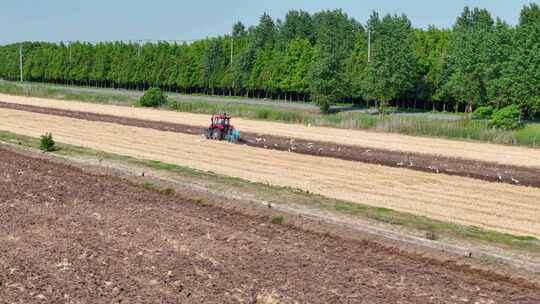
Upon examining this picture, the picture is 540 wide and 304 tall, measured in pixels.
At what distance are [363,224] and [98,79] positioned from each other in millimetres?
113211

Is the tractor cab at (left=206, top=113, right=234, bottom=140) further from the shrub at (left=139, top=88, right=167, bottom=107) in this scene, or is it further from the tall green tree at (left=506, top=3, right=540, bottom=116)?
the shrub at (left=139, top=88, right=167, bottom=107)

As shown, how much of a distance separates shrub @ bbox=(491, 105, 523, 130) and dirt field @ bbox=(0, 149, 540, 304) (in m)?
33.4

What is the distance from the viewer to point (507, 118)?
49.0 m

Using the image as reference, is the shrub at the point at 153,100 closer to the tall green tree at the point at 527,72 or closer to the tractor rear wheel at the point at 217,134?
the tractor rear wheel at the point at 217,134

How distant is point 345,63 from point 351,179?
172ft

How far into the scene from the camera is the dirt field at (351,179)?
19.9 metres

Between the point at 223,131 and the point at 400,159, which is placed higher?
the point at 223,131

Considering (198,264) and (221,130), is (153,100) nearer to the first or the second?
(221,130)

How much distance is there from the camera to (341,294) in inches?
485

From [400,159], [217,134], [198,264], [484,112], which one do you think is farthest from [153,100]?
[198,264]

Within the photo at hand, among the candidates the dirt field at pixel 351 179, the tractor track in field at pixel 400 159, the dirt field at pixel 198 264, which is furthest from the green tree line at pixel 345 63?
the dirt field at pixel 198 264

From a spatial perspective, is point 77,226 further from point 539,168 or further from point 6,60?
point 6,60

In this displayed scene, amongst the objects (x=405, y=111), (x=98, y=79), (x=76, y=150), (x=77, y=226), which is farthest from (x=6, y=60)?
(x=77, y=226)

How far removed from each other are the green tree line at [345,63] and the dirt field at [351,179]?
28045 millimetres
